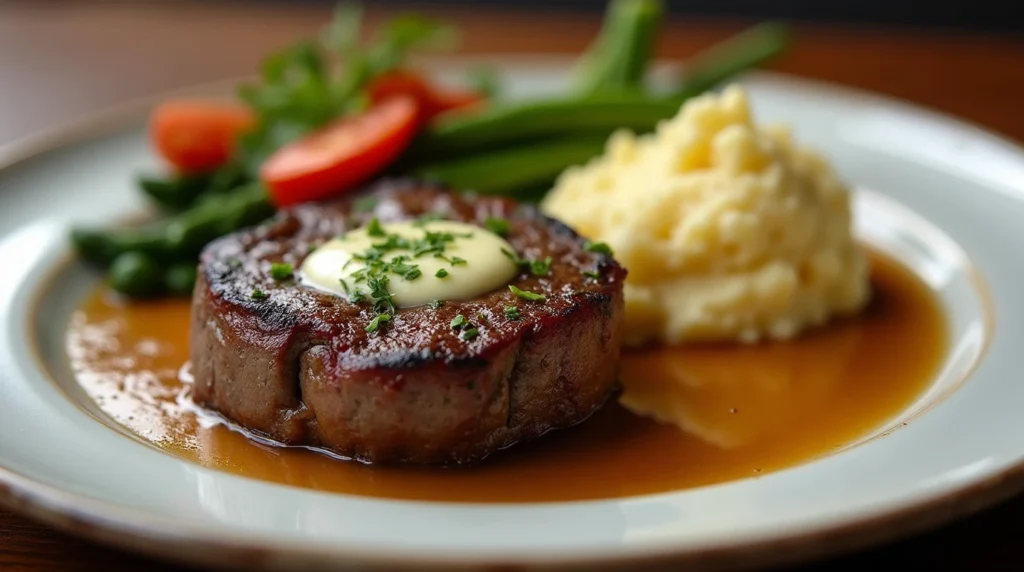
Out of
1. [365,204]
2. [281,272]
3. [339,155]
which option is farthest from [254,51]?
[281,272]

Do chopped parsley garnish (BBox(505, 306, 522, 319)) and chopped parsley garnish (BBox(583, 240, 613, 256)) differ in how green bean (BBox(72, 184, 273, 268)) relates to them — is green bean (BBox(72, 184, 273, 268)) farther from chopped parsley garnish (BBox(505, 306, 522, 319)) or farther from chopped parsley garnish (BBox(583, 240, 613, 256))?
chopped parsley garnish (BBox(505, 306, 522, 319))

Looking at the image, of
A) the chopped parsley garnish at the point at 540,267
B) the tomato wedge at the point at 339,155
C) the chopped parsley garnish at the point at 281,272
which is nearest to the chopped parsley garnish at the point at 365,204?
the chopped parsley garnish at the point at 281,272

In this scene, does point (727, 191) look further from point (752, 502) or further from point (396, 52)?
point (396, 52)

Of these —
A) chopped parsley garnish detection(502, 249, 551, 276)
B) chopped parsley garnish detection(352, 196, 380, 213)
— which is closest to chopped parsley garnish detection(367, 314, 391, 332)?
chopped parsley garnish detection(502, 249, 551, 276)

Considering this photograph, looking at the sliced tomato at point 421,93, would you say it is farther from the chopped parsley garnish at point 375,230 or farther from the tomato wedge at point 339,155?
the chopped parsley garnish at point 375,230

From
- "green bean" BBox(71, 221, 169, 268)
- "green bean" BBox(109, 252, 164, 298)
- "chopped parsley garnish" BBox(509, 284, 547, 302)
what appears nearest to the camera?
"chopped parsley garnish" BBox(509, 284, 547, 302)

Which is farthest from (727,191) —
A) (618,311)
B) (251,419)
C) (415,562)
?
(415,562)

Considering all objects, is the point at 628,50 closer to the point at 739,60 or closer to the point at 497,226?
the point at 739,60
